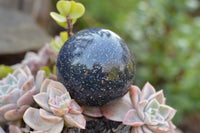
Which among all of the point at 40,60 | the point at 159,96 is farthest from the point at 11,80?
the point at 159,96

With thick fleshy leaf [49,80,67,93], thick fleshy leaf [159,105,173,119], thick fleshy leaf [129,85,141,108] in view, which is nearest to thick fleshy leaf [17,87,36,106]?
thick fleshy leaf [49,80,67,93]

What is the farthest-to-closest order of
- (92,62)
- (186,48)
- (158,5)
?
(158,5)
(186,48)
(92,62)

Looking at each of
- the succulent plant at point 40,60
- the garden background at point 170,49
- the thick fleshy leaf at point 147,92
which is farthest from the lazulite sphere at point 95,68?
the garden background at point 170,49

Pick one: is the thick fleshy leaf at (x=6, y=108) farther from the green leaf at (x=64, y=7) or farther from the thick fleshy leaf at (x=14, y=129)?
the green leaf at (x=64, y=7)

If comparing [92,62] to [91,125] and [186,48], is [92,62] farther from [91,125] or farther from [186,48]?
[186,48]

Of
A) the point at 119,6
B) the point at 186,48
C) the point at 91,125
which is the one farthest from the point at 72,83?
the point at 119,6

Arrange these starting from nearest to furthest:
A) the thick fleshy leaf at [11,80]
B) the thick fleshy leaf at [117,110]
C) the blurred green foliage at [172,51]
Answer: the thick fleshy leaf at [117,110] < the thick fleshy leaf at [11,80] < the blurred green foliage at [172,51]

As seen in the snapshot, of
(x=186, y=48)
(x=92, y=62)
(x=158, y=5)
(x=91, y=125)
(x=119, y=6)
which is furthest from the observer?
(x=119, y=6)
